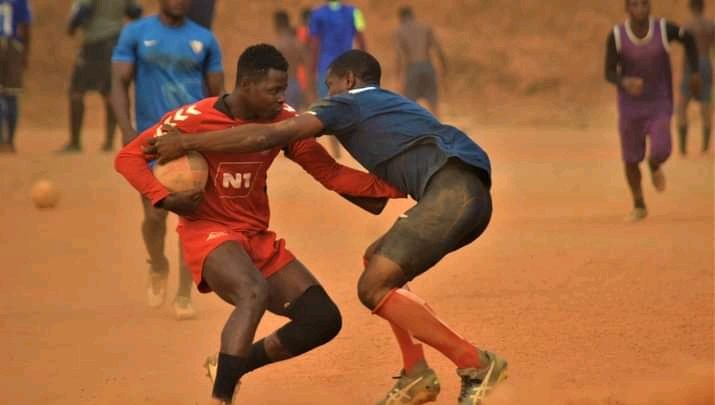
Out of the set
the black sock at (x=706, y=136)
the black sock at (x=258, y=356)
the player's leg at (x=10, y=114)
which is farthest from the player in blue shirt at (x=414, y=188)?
the black sock at (x=706, y=136)

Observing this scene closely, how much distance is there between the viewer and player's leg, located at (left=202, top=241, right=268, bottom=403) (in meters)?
6.32

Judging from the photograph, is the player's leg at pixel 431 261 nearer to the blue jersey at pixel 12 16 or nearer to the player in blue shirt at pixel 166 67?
the player in blue shirt at pixel 166 67

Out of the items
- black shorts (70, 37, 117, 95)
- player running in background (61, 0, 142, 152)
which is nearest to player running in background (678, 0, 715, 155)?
player running in background (61, 0, 142, 152)

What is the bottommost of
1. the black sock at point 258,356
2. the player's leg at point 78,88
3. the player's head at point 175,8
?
the player's leg at point 78,88

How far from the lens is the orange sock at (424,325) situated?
6.59m

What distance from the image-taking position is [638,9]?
13094 millimetres

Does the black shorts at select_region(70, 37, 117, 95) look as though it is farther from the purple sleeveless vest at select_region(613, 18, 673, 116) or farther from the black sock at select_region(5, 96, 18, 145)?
the purple sleeveless vest at select_region(613, 18, 673, 116)

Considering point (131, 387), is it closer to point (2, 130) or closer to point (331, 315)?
point (331, 315)

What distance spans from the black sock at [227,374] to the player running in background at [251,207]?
18cm

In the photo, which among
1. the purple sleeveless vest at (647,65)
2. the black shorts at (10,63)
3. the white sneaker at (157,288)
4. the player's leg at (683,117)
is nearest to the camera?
the white sneaker at (157,288)

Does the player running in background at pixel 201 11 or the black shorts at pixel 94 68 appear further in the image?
the black shorts at pixel 94 68

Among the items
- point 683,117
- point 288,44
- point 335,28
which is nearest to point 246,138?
point 335,28

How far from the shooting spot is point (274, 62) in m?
6.57

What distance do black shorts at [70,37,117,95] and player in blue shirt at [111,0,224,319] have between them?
10121 mm
